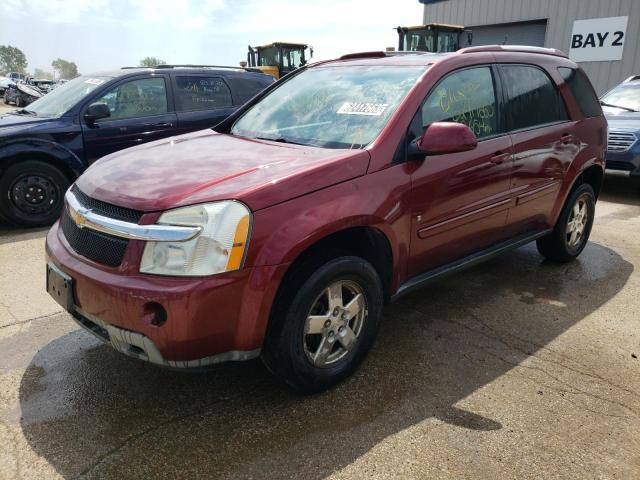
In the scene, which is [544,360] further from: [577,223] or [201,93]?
[201,93]

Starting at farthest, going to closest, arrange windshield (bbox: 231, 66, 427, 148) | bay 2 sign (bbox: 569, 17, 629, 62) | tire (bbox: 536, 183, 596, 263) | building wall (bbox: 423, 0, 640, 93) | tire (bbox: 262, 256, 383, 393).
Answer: bay 2 sign (bbox: 569, 17, 629, 62) → building wall (bbox: 423, 0, 640, 93) → tire (bbox: 536, 183, 596, 263) → windshield (bbox: 231, 66, 427, 148) → tire (bbox: 262, 256, 383, 393)

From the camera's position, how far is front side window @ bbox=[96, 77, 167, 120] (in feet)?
19.7

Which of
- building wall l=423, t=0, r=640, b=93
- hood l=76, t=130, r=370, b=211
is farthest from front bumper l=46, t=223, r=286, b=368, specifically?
building wall l=423, t=0, r=640, b=93

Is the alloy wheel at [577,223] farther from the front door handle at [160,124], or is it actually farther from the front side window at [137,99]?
the front side window at [137,99]

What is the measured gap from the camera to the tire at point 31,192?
546 centimetres

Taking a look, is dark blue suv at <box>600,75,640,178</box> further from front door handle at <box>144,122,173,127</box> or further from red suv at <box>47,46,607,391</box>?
front door handle at <box>144,122,173,127</box>

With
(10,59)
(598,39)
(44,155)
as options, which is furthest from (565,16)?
(10,59)

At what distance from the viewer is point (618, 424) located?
8.14ft

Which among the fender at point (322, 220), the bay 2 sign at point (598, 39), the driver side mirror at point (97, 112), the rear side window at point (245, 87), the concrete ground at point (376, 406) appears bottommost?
the concrete ground at point (376, 406)

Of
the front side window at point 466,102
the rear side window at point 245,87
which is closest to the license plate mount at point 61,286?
the front side window at point 466,102

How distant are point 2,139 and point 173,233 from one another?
4322 millimetres

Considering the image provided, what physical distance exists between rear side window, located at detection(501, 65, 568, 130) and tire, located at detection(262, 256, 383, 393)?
1.76 metres

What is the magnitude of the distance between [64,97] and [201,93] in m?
1.59

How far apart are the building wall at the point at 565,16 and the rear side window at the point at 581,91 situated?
48.1 feet
